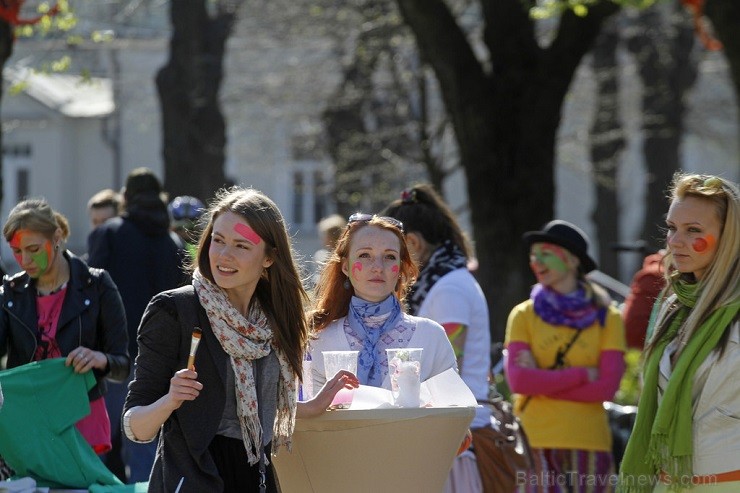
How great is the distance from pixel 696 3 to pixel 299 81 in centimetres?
1350

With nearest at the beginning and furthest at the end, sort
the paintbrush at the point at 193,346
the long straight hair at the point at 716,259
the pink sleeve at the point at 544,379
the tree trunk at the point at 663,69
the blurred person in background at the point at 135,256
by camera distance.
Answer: the paintbrush at the point at 193,346
the long straight hair at the point at 716,259
the pink sleeve at the point at 544,379
the blurred person in background at the point at 135,256
the tree trunk at the point at 663,69

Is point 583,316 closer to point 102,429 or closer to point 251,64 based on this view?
point 102,429

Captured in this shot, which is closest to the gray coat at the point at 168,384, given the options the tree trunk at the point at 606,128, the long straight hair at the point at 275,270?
the long straight hair at the point at 275,270

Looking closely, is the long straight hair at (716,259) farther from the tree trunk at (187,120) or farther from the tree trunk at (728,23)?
the tree trunk at (187,120)

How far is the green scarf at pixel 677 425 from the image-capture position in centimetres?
454

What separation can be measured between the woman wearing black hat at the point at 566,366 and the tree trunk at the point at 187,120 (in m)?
9.43

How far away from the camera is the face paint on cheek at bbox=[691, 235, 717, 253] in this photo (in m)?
4.73

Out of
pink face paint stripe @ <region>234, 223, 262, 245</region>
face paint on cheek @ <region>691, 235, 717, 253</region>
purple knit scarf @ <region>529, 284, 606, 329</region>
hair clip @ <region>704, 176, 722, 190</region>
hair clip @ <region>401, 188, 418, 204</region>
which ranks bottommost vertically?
purple knit scarf @ <region>529, 284, 606, 329</region>

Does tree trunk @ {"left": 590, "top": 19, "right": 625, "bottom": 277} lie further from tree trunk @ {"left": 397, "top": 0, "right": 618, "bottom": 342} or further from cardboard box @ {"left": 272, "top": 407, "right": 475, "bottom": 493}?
cardboard box @ {"left": 272, "top": 407, "right": 475, "bottom": 493}

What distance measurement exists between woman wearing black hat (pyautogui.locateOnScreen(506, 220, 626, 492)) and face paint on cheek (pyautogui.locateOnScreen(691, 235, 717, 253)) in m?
2.34

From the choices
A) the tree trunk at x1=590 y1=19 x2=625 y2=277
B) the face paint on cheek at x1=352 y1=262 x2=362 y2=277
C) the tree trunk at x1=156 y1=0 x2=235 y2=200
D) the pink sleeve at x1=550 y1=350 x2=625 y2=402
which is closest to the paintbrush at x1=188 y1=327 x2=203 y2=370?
the face paint on cheek at x1=352 y1=262 x2=362 y2=277

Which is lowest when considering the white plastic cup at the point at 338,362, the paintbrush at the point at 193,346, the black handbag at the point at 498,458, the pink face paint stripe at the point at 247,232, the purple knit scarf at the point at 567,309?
the black handbag at the point at 498,458

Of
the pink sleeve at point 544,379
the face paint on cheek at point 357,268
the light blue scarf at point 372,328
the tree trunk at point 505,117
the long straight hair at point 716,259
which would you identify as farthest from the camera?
the tree trunk at point 505,117

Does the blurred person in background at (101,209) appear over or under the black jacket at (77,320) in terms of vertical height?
over
